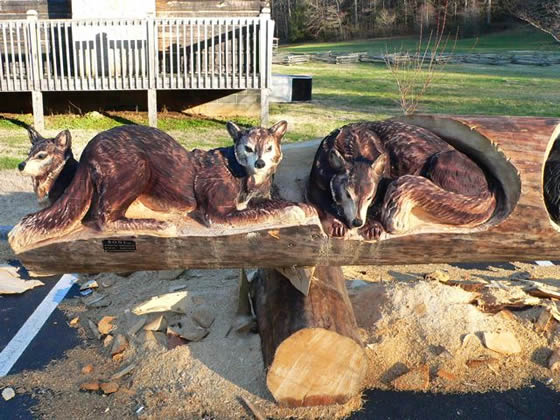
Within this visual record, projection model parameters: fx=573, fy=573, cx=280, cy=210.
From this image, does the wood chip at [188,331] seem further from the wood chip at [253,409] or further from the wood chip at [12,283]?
the wood chip at [12,283]

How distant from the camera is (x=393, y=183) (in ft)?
10.2

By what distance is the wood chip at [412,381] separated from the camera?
366cm

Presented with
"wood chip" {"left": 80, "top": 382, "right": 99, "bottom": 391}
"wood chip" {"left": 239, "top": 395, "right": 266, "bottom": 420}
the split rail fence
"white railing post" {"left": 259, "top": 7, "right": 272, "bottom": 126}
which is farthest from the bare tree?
"wood chip" {"left": 80, "top": 382, "right": 99, "bottom": 391}

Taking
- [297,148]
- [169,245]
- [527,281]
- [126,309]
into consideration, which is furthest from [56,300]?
[527,281]

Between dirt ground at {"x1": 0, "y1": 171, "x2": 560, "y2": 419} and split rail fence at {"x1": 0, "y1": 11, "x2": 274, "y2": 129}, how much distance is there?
705 cm

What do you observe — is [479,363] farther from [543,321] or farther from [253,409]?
[253,409]

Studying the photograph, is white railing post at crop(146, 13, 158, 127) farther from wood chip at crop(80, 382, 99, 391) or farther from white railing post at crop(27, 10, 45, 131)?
wood chip at crop(80, 382, 99, 391)

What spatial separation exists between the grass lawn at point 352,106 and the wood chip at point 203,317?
575 centimetres

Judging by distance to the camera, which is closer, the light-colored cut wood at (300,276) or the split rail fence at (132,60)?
the light-colored cut wood at (300,276)

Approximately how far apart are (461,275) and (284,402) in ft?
8.50

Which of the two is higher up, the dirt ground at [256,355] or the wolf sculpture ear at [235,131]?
the wolf sculpture ear at [235,131]

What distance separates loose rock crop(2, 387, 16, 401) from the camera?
355 centimetres

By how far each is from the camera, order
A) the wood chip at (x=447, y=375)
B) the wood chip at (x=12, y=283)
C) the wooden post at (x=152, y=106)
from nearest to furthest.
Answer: the wood chip at (x=447, y=375)
the wood chip at (x=12, y=283)
the wooden post at (x=152, y=106)

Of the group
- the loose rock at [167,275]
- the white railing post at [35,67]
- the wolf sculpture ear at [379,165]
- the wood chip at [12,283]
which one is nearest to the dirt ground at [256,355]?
the loose rock at [167,275]
